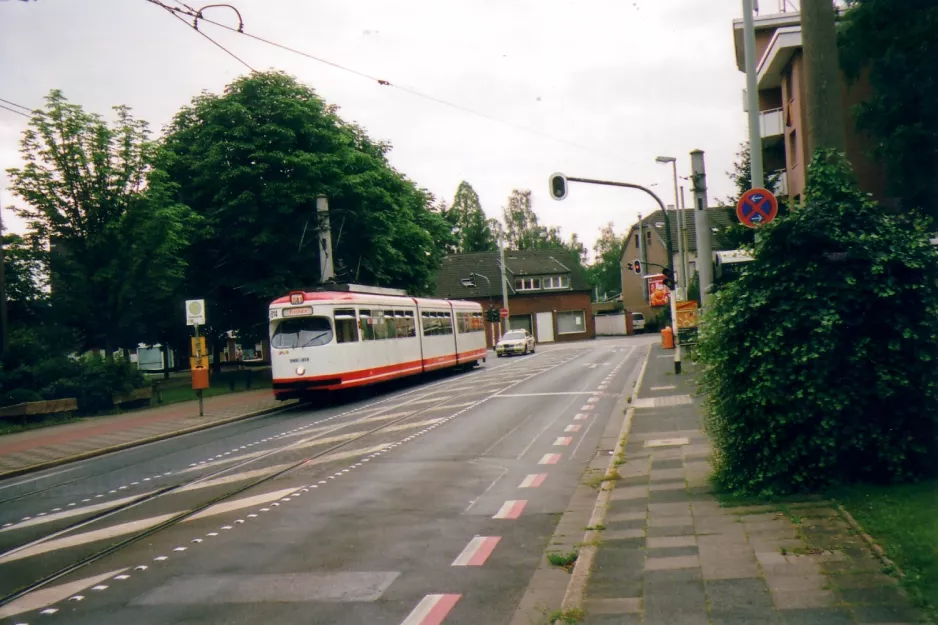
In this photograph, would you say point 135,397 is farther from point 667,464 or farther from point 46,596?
point 46,596

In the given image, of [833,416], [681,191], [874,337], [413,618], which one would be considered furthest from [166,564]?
[681,191]

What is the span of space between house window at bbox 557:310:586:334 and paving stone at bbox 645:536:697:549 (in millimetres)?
75441

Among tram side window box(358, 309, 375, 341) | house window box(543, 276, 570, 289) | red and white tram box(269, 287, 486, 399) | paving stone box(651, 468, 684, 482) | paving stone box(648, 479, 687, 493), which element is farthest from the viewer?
house window box(543, 276, 570, 289)

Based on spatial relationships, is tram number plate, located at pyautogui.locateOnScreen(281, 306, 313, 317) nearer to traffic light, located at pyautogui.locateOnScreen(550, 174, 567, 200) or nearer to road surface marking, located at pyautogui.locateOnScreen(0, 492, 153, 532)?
Result: traffic light, located at pyautogui.locateOnScreen(550, 174, 567, 200)

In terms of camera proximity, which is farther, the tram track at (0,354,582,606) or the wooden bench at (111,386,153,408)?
the wooden bench at (111,386,153,408)

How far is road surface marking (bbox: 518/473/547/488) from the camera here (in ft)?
33.6

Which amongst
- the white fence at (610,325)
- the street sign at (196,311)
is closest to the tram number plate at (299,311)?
the street sign at (196,311)

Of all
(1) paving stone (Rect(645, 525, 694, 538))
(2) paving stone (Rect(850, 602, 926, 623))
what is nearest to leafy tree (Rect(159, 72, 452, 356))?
(1) paving stone (Rect(645, 525, 694, 538))

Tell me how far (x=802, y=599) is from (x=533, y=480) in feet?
18.5

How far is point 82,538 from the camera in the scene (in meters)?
8.62

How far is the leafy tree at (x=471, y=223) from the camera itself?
9512 centimetres

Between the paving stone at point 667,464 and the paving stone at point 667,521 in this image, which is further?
the paving stone at point 667,464

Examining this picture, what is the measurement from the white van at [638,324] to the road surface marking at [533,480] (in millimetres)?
75130

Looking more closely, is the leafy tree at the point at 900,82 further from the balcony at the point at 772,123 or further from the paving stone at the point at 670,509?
the paving stone at the point at 670,509
